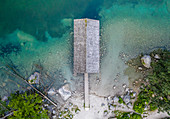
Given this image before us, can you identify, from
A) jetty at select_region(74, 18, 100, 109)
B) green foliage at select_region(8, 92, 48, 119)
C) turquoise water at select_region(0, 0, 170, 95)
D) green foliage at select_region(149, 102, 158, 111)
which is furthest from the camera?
turquoise water at select_region(0, 0, 170, 95)

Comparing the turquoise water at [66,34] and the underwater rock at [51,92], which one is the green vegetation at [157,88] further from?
the underwater rock at [51,92]

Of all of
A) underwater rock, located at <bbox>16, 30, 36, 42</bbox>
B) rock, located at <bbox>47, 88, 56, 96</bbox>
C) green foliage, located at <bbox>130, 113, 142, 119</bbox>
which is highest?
underwater rock, located at <bbox>16, 30, 36, 42</bbox>

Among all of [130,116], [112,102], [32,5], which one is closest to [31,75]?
[32,5]

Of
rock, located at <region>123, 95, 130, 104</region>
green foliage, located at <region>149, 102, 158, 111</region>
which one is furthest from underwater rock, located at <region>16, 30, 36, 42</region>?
green foliage, located at <region>149, 102, 158, 111</region>


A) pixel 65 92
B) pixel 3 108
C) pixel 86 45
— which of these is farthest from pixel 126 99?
pixel 3 108

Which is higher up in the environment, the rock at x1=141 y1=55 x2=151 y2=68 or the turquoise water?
the turquoise water

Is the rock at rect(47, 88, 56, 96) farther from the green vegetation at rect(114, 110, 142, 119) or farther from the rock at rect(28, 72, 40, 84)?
the green vegetation at rect(114, 110, 142, 119)

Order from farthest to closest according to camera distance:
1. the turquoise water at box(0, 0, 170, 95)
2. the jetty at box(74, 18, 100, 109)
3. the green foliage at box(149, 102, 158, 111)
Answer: the turquoise water at box(0, 0, 170, 95)
the green foliage at box(149, 102, 158, 111)
the jetty at box(74, 18, 100, 109)

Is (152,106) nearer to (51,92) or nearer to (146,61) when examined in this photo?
(146,61)

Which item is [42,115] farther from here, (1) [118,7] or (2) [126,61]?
(1) [118,7]
